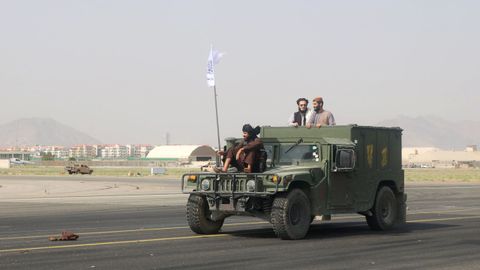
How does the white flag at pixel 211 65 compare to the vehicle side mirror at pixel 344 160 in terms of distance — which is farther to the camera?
the white flag at pixel 211 65

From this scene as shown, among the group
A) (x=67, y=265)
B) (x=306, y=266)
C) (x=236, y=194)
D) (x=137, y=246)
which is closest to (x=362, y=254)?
(x=306, y=266)

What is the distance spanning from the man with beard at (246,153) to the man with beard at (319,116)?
6.52 feet

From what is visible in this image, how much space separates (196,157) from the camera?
597 feet

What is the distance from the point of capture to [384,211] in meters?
15.4

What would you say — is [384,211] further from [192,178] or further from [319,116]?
[192,178]

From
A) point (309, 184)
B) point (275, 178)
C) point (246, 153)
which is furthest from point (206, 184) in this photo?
point (309, 184)

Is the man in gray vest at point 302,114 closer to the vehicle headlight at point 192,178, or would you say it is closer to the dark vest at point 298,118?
the dark vest at point 298,118

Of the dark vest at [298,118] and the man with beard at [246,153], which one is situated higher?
the dark vest at [298,118]

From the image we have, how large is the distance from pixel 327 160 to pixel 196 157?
554ft

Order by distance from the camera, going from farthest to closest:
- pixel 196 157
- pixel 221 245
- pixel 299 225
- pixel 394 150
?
1. pixel 196 157
2. pixel 394 150
3. pixel 299 225
4. pixel 221 245

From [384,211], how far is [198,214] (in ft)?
14.3

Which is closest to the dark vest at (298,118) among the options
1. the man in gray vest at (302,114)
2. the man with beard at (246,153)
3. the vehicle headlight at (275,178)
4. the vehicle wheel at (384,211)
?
the man in gray vest at (302,114)

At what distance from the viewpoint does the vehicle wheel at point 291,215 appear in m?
12.5

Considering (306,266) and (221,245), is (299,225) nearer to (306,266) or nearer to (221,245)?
(221,245)
